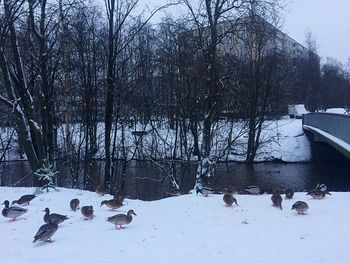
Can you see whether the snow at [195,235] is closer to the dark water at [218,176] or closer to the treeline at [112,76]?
the treeline at [112,76]

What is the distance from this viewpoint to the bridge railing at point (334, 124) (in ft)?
92.0

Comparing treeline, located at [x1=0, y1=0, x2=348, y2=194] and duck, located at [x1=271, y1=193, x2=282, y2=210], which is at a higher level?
treeline, located at [x1=0, y1=0, x2=348, y2=194]

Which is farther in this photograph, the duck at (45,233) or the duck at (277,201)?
the duck at (277,201)

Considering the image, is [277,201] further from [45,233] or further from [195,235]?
[45,233]

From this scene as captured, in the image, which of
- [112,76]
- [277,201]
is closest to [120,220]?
[277,201]

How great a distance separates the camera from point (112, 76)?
21422 millimetres

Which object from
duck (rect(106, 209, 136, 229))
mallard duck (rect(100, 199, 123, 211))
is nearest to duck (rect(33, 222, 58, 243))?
duck (rect(106, 209, 136, 229))

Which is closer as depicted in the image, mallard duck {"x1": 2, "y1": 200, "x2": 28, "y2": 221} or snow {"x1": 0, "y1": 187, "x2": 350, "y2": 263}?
snow {"x1": 0, "y1": 187, "x2": 350, "y2": 263}

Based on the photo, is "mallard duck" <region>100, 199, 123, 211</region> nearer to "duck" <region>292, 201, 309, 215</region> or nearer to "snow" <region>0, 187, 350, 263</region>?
"snow" <region>0, 187, 350, 263</region>

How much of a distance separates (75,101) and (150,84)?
6.71 meters

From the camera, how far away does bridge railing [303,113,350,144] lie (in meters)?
28.0

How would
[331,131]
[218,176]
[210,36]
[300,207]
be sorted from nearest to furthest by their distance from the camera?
[300,207], [210,36], [218,176], [331,131]

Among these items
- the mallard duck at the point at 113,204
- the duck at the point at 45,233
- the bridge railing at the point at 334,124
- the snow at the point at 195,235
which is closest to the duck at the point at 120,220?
the snow at the point at 195,235

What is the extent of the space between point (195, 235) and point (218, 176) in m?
19.8
